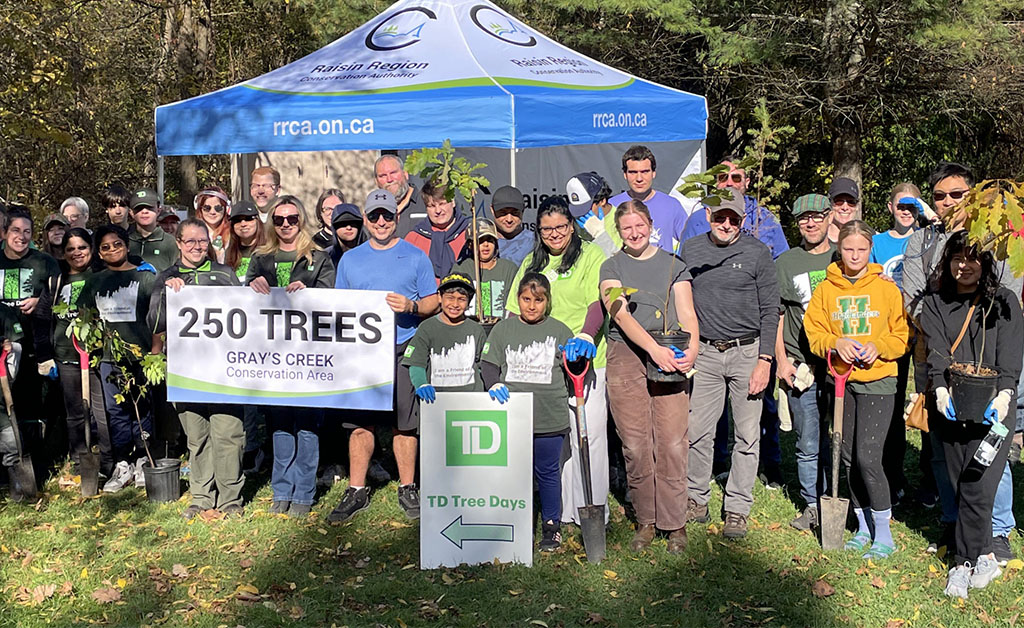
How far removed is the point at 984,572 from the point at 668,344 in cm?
195

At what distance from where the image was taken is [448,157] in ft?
19.8

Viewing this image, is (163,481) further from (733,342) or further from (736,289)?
(736,289)

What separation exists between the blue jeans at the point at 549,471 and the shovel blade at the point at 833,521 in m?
1.49

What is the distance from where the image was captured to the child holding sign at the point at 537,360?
18.6 feet

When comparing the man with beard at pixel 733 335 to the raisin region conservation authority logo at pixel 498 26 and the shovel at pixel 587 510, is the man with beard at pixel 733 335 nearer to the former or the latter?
the shovel at pixel 587 510

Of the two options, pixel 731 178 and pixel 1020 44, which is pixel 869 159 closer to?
pixel 1020 44

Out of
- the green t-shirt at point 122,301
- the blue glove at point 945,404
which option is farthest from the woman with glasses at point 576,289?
the green t-shirt at point 122,301

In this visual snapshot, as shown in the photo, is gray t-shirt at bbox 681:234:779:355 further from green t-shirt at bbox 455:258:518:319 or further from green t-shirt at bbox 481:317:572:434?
green t-shirt at bbox 455:258:518:319

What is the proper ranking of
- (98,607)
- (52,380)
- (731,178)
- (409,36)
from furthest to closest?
1. (409,36)
2. (52,380)
3. (731,178)
4. (98,607)

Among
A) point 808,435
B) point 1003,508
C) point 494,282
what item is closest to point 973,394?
point 1003,508

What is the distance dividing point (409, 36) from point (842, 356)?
5.10m

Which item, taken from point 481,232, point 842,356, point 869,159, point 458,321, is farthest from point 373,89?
point 869,159

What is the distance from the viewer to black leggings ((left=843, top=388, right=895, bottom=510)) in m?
5.60

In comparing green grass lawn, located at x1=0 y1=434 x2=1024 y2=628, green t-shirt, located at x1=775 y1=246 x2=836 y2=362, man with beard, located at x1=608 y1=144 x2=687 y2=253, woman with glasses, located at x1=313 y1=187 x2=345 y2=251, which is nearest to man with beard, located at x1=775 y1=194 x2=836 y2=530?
green t-shirt, located at x1=775 y1=246 x2=836 y2=362
